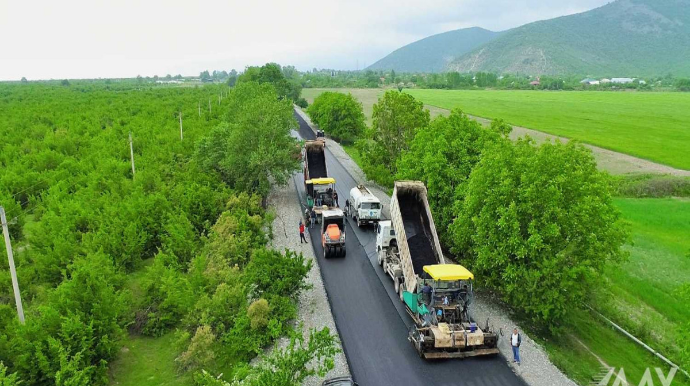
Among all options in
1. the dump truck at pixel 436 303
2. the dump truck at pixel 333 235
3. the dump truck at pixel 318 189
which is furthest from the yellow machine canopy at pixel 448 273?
the dump truck at pixel 318 189

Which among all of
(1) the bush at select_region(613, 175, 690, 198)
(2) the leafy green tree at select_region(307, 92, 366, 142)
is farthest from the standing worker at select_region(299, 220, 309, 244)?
(2) the leafy green tree at select_region(307, 92, 366, 142)

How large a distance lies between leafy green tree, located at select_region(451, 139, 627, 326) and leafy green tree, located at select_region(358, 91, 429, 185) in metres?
18.6

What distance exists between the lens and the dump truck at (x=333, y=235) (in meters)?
26.4

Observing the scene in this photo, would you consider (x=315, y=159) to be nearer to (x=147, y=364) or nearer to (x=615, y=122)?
(x=147, y=364)

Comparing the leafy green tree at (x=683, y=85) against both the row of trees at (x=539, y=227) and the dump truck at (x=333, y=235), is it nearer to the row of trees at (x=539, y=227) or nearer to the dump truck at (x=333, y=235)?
the row of trees at (x=539, y=227)

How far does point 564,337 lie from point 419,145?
14966 mm

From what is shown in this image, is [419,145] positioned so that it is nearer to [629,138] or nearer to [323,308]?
[323,308]

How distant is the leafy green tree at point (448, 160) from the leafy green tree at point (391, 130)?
9.42m

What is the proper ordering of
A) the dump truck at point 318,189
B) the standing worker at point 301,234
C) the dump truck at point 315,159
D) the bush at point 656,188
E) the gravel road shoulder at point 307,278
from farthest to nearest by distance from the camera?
the bush at point 656,188 → the dump truck at point 315,159 → the dump truck at point 318,189 → the standing worker at point 301,234 → the gravel road shoulder at point 307,278

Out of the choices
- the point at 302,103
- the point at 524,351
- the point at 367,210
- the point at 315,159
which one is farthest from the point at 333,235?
the point at 302,103

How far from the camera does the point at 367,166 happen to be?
41.9 meters

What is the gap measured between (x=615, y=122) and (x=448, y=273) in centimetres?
8670

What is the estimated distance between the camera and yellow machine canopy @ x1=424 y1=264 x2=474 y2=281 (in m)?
18.2

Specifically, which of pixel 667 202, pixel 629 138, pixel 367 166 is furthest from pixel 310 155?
pixel 629 138
